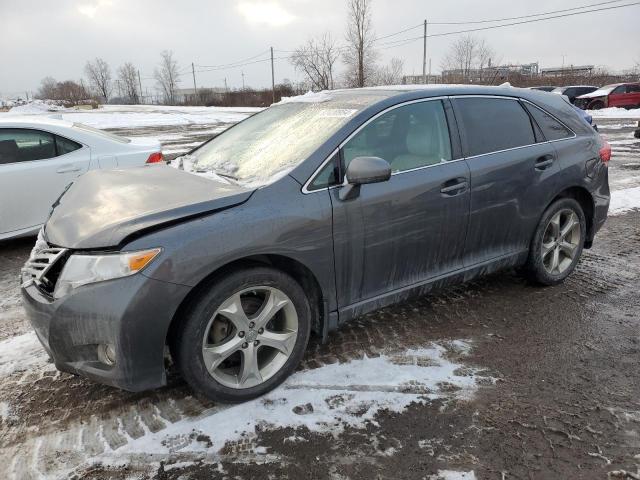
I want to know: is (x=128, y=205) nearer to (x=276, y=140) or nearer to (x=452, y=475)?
(x=276, y=140)

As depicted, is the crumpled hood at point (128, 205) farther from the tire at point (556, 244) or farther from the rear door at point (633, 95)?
the rear door at point (633, 95)

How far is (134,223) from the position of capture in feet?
8.06

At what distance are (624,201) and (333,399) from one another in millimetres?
6323

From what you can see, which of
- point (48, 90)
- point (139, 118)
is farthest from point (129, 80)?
point (139, 118)

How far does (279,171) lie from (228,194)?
0.38 metres

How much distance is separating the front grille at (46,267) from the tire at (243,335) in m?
0.69

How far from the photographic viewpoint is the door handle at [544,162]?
3.86m

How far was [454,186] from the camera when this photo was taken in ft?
11.0

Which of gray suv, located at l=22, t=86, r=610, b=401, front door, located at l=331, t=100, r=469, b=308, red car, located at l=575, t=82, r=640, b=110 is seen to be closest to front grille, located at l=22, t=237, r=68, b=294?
gray suv, located at l=22, t=86, r=610, b=401

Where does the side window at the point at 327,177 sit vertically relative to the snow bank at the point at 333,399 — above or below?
above

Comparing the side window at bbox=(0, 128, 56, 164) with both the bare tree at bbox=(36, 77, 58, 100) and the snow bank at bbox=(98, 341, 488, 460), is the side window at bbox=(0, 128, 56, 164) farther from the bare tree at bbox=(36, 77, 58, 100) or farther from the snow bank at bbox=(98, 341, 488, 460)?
the bare tree at bbox=(36, 77, 58, 100)

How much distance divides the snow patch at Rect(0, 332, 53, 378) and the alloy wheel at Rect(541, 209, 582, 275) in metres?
3.84

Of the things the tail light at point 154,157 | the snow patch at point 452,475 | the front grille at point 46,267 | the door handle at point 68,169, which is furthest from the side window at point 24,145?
the snow patch at point 452,475

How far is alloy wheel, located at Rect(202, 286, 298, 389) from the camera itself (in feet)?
8.66
